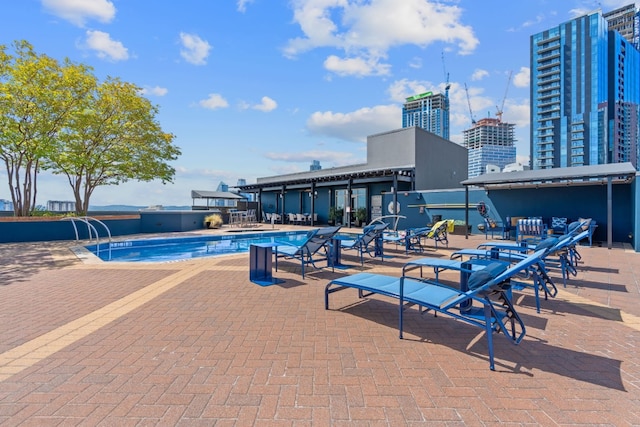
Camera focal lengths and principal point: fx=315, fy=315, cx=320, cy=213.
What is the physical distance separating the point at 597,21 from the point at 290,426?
379 feet

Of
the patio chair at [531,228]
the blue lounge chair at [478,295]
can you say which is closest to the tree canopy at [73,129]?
the blue lounge chair at [478,295]

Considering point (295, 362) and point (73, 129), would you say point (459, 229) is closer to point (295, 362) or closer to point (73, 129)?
point (295, 362)

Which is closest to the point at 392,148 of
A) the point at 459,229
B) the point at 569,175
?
the point at 459,229

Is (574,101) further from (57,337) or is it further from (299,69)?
(57,337)

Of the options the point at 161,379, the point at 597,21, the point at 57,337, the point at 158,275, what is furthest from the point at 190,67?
the point at 597,21

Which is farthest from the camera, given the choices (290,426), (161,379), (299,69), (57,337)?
Result: (299,69)

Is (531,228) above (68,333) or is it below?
above

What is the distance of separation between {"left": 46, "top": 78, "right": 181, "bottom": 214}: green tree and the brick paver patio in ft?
37.9

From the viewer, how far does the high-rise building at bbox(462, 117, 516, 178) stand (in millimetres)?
116137

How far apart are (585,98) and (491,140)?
44.0 metres

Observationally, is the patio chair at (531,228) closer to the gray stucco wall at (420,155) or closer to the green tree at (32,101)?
the gray stucco wall at (420,155)

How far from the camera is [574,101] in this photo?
82.8m

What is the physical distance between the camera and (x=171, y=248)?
11.8m

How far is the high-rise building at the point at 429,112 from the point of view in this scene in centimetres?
9894
